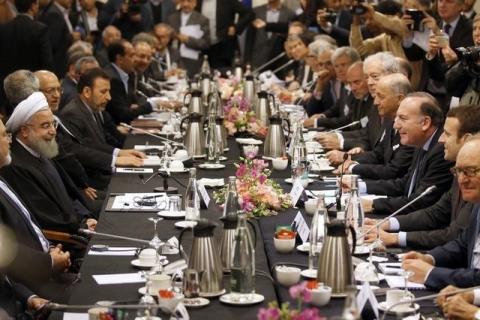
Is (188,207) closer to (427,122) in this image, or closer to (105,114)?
(427,122)

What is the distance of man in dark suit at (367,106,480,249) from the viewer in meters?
4.41

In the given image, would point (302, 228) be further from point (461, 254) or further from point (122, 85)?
point (122, 85)

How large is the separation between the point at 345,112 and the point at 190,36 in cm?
516

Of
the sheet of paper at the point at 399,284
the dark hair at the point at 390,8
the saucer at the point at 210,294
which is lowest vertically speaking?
the saucer at the point at 210,294

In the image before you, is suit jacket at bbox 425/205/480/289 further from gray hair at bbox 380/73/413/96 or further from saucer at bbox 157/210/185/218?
gray hair at bbox 380/73/413/96

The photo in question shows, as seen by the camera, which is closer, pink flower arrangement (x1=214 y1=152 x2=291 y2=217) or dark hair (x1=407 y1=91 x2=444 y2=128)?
pink flower arrangement (x1=214 y1=152 x2=291 y2=217)

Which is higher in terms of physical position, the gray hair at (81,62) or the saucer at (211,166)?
the gray hair at (81,62)

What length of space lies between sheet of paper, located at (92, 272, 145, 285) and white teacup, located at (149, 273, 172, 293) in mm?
291

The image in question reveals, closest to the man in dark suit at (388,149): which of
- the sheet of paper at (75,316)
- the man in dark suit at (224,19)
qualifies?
the sheet of paper at (75,316)

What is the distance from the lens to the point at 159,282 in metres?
3.43

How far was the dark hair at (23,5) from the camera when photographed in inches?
Answer: 381

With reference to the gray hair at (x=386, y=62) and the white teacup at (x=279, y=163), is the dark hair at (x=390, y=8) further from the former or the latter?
the white teacup at (x=279, y=163)

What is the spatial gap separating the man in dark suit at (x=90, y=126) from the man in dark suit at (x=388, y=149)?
1.49 m

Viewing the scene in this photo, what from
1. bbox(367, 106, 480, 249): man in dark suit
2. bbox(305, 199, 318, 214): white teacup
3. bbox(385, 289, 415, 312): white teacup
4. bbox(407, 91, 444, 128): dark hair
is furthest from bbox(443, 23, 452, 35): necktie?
bbox(385, 289, 415, 312): white teacup
